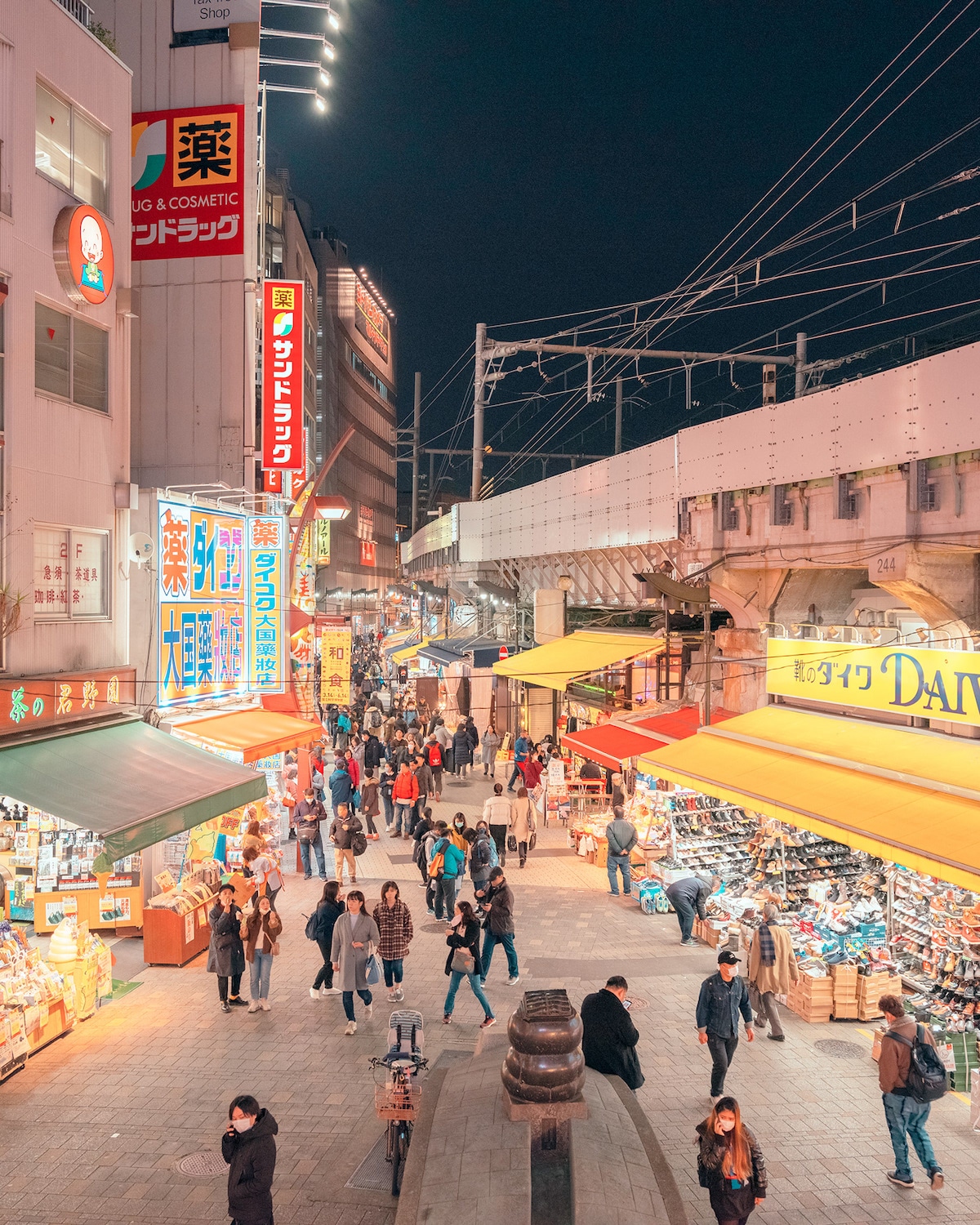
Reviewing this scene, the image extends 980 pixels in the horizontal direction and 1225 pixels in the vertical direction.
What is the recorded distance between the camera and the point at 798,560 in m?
12.7

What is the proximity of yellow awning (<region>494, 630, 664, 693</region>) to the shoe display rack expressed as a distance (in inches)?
268

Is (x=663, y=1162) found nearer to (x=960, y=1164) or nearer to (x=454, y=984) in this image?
(x=960, y=1164)

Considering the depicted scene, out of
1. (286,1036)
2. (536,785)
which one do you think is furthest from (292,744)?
(536,785)

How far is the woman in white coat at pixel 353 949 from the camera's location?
942 cm

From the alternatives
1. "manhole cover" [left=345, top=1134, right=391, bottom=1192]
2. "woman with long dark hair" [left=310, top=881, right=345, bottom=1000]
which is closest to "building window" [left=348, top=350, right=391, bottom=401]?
"woman with long dark hair" [left=310, top=881, right=345, bottom=1000]

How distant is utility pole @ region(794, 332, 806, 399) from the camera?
18.4m

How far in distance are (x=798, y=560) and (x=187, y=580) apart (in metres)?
9.00

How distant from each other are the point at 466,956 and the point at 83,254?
992 cm

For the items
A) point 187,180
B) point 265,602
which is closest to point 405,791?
point 265,602

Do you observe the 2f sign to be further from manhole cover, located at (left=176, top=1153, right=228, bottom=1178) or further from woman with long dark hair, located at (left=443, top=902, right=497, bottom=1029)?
manhole cover, located at (left=176, top=1153, right=228, bottom=1178)

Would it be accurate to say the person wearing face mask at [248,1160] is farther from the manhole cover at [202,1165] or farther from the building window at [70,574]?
the building window at [70,574]

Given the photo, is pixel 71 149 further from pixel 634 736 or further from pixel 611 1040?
pixel 611 1040

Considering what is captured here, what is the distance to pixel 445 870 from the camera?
41.5 feet

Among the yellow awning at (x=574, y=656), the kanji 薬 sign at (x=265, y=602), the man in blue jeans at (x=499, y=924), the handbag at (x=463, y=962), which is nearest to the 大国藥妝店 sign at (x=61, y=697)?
the kanji 薬 sign at (x=265, y=602)
